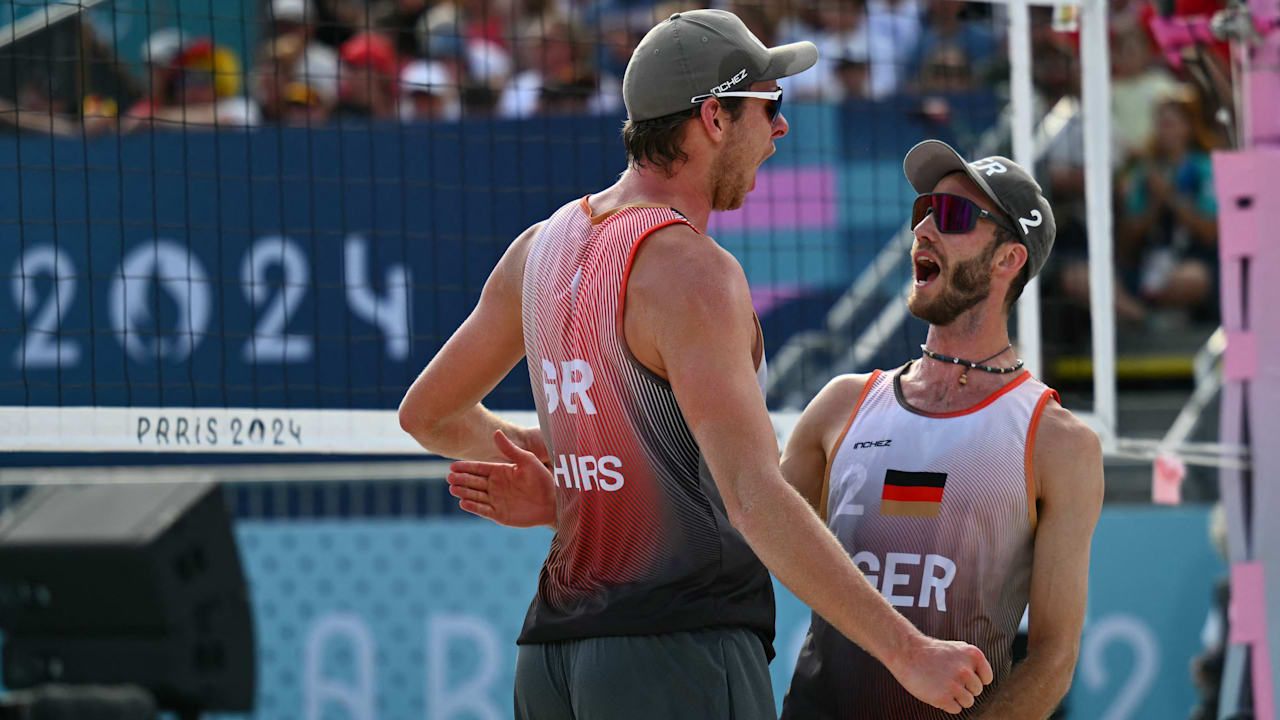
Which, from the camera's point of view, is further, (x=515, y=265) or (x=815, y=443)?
(x=815, y=443)

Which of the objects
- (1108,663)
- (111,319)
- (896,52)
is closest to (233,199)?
(111,319)

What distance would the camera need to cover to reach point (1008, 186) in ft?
10.7

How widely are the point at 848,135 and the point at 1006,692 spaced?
5061 millimetres

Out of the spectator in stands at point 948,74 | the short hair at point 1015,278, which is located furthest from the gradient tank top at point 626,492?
the spectator in stands at point 948,74

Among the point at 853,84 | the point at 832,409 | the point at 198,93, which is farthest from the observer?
the point at 198,93

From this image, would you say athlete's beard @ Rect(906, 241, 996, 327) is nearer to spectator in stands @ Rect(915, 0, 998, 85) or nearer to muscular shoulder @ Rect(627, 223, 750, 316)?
muscular shoulder @ Rect(627, 223, 750, 316)

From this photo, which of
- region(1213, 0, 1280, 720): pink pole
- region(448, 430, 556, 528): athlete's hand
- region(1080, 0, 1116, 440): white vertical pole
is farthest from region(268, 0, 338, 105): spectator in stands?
region(448, 430, 556, 528): athlete's hand

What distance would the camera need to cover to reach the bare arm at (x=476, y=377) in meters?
3.30

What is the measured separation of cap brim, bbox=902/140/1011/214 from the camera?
3246 millimetres

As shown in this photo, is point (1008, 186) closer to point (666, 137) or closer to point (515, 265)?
point (666, 137)

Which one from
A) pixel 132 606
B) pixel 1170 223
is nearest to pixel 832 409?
pixel 132 606

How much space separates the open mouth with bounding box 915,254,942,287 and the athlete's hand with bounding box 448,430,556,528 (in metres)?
0.85

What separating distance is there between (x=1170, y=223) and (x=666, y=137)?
284 inches

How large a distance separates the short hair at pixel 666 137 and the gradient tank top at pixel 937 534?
695 millimetres
